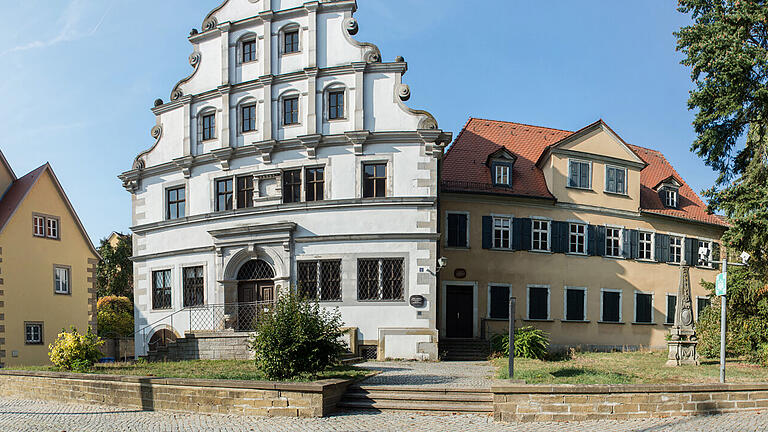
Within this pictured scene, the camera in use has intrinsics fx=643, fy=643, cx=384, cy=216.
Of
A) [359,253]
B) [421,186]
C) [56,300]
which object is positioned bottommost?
[56,300]

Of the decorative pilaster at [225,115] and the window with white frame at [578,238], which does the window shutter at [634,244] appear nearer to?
the window with white frame at [578,238]

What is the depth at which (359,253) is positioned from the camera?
73.4 ft

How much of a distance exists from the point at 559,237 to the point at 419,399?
16.5 metres

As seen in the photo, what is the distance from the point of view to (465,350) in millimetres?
23594

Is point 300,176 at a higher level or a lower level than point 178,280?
higher

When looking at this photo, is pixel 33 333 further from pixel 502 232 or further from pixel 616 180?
pixel 616 180

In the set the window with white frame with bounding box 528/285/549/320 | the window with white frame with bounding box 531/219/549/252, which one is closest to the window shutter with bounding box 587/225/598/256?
the window with white frame with bounding box 531/219/549/252

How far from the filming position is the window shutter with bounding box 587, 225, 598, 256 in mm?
28344

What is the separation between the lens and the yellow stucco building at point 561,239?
26.6m

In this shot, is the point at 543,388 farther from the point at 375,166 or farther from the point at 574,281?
the point at 574,281

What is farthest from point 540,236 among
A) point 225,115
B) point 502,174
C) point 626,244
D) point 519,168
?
point 225,115

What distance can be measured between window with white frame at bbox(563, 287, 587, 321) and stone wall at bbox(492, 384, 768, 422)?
15889 mm

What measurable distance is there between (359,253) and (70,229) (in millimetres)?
18150

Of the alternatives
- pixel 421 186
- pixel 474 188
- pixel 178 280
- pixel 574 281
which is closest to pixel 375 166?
pixel 421 186
